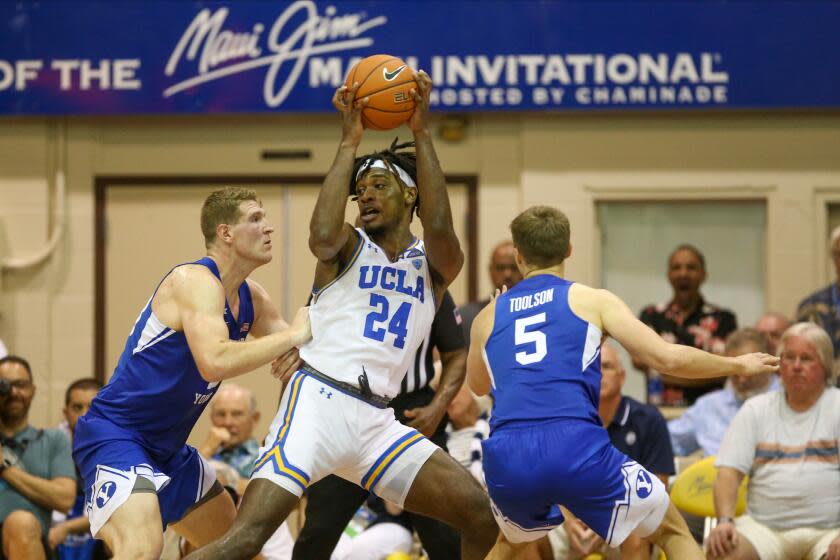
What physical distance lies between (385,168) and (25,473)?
2.95 meters

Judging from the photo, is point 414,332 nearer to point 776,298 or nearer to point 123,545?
point 123,545

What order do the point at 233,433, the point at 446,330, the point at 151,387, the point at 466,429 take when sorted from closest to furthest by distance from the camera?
the point at 151,387
the point at 446,330
the point at 466,429
the point at 233,433

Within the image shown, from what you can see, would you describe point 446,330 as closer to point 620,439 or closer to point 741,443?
point 620,439

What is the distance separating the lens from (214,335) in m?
4.77

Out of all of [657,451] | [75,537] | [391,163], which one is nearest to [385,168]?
[391,163]

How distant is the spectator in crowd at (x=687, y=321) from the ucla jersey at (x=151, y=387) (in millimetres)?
3947

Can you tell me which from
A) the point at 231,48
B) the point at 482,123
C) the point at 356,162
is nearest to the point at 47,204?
the point at 231,48

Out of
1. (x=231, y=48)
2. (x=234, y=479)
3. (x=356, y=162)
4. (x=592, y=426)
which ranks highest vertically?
(x=231, y=48)

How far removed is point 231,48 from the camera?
9.24m

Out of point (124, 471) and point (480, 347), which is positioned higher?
point (480, 347)

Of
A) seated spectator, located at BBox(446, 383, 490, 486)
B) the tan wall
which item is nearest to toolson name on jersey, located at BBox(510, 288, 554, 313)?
seated spectator, located at BBox(446, 383, 490, 486)

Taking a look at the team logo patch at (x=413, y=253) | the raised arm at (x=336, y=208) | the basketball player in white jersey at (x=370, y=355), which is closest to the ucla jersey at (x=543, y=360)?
the basketball player in white jersey at (x=370, y=355)

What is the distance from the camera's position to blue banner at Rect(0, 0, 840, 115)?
903 centimetres

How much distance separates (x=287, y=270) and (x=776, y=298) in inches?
139
